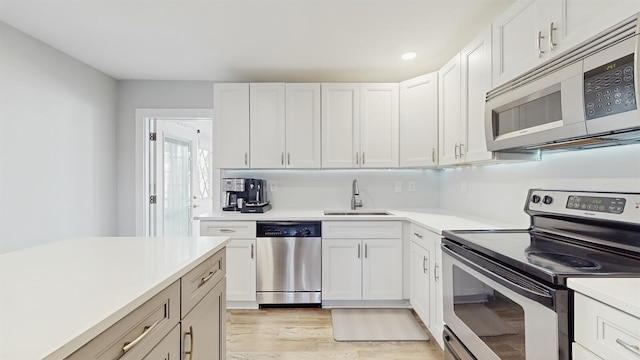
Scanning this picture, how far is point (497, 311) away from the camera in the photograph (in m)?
1.27

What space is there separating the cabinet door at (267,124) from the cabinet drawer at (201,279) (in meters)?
1.61

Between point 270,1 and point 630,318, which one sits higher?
point 270,1

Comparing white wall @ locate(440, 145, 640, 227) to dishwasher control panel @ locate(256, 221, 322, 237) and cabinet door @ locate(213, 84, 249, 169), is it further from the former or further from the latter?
cabinet door @ locate(213, 84, 249, 169)

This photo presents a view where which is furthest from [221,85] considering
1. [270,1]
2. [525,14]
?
[525,14]

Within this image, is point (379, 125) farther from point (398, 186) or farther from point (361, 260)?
point (361, 260)

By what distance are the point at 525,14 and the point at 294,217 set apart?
7.17 feet

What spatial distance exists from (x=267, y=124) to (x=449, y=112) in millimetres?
1714

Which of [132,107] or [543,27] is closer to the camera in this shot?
[543,27]

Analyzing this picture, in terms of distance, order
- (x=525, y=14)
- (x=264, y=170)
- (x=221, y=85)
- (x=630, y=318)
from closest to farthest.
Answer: (x=630, y=318)
(x=525, y=14)
(x=221, y=85)
(x=264, y=170)

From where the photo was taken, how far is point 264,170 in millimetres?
3377

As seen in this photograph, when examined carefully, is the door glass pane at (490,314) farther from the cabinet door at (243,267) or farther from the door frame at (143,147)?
the door frame at (143,147)

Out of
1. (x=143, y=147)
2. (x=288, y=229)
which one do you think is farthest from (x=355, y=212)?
(x=143, y=147)

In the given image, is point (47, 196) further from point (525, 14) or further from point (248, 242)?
point (525, 14)

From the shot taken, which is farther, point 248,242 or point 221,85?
point 221,85
